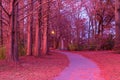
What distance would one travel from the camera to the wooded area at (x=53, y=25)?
17531 mm

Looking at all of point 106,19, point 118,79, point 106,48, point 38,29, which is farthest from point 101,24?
point 118,79

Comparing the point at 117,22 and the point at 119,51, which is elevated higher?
the point at 117,22

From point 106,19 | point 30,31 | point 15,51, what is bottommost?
point 15,51

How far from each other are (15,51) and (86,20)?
4796cm

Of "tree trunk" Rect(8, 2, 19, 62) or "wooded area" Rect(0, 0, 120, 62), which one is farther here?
"wooded area" Rect(0, 0, 120, 62)

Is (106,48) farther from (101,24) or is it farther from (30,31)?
(30,31)

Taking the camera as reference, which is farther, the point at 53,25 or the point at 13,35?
the point at 53,25

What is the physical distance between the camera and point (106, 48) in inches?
1662

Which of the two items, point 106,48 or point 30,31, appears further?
point 106,48

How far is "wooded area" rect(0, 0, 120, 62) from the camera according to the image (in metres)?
17.5

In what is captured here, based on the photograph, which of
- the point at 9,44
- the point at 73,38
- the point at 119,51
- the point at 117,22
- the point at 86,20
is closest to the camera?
the point at 9,44

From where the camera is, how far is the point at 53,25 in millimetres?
42719

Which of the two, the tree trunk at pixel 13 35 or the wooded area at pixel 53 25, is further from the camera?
the wooded area at pixel 53 25

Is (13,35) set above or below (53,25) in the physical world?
below
